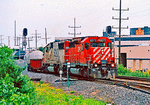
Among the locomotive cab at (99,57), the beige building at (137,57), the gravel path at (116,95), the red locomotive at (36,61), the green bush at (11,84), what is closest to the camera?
the green bush at (11,84)

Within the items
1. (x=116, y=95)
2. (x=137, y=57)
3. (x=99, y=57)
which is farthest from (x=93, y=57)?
(x=137, y=57)

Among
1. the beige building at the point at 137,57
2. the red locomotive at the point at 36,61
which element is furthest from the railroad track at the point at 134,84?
the beige building at the point at 137,57

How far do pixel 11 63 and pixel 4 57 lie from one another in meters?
0.27

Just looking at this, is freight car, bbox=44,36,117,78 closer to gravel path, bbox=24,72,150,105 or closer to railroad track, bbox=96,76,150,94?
railroad track, bbox=96,76,150,94

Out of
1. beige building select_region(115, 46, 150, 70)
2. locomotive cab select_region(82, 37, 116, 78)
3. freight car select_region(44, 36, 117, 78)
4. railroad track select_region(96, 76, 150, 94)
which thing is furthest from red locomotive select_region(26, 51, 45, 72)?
railroad track select_region(96, 76, 150, 94)

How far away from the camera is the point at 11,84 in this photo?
205 inches

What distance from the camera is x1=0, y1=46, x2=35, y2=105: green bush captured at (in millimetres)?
4977

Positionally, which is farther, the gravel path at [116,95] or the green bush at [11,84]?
the gravel path at [116,95]

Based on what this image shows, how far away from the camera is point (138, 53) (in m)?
32.3

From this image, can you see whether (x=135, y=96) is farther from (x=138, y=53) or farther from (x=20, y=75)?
(x=138, y=53)

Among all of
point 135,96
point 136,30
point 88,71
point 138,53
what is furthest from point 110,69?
point 136,30

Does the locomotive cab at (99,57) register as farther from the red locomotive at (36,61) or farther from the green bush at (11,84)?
the red locomotive at (36,61)

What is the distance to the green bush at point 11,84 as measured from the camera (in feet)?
16.3

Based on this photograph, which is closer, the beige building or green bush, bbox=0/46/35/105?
green bush, bbox=0/46/35/105
